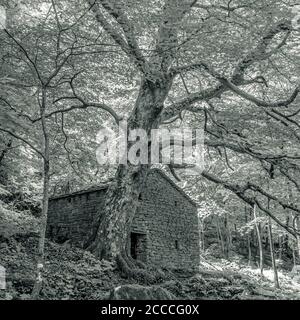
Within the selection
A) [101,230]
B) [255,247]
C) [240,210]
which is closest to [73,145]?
[101,230]

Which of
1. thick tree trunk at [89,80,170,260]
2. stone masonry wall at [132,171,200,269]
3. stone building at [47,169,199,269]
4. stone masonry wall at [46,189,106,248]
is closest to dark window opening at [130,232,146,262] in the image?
stone building at [47,169,199,269]

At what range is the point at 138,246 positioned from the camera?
16.6 metres

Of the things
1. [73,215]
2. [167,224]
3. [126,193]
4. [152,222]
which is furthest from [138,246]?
[126,193]

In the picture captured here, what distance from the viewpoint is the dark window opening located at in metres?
16.5

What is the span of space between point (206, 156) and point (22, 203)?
33.7 feet

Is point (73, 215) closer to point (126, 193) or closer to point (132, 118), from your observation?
point (126, 193)

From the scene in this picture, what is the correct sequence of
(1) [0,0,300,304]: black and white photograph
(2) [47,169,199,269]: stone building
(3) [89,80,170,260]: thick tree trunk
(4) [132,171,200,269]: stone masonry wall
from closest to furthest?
(1) [0,0,300,304]: black and white photograph
(3) [89,80,170,260]: thick tree trunk
(2) [47,169,199,269]: stone building
(4) [132,171,200,269]: stone masonry wall

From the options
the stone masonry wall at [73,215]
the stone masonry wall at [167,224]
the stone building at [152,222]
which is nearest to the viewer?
the stone masonry wall at [73,215]

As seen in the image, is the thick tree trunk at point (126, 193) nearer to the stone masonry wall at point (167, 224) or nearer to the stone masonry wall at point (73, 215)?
the stone masonry wall at point (73, 215)

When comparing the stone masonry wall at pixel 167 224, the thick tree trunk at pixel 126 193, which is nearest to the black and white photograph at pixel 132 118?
the thick tree trunk at pixel 126 193

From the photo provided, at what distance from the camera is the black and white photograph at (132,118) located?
6836 millimetres

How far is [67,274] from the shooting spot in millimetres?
8055

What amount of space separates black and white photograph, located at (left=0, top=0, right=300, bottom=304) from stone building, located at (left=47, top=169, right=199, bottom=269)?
0.34ft

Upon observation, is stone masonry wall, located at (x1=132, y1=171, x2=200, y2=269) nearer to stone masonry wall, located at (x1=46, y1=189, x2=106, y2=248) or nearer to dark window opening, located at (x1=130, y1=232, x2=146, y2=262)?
dark window opening, located at (x1=130, y1=232, x2=146, y2=262)
